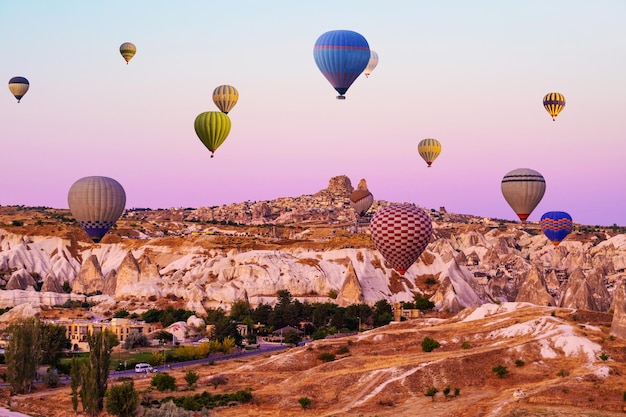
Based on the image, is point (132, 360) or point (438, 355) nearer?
point (438, 355)

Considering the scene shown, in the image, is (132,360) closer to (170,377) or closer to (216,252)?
(170,377)

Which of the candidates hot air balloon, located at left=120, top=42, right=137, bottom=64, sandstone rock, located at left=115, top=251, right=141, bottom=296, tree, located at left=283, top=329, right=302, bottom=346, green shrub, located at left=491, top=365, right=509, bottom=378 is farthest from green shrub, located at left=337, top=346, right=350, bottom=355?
hot air balloon, located at left=120, top=42, right=137, bottom=64

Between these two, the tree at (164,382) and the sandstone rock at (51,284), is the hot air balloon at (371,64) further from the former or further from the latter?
the tree at (164,382)

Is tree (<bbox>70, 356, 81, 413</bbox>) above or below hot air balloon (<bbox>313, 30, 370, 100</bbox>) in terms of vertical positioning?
below

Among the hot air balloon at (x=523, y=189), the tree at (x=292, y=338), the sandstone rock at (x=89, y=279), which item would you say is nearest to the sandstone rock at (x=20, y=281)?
the sandstone rock at (x=89, y=279)

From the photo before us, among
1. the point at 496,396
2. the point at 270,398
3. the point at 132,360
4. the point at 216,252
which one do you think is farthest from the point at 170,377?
the point at 216,252

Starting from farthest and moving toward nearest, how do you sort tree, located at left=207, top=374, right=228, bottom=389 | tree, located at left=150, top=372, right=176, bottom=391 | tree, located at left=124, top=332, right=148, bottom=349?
tree, located at left=124, top=332, right=148, bottom=349 < tree, located at left=207, top=374, right=228, bottom=389 < tree, located at left=150, top=372, right=176, bottom=391

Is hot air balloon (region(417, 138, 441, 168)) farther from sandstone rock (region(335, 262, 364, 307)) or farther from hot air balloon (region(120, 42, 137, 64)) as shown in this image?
hot air balloon (region(120, 42, 137, 64))
